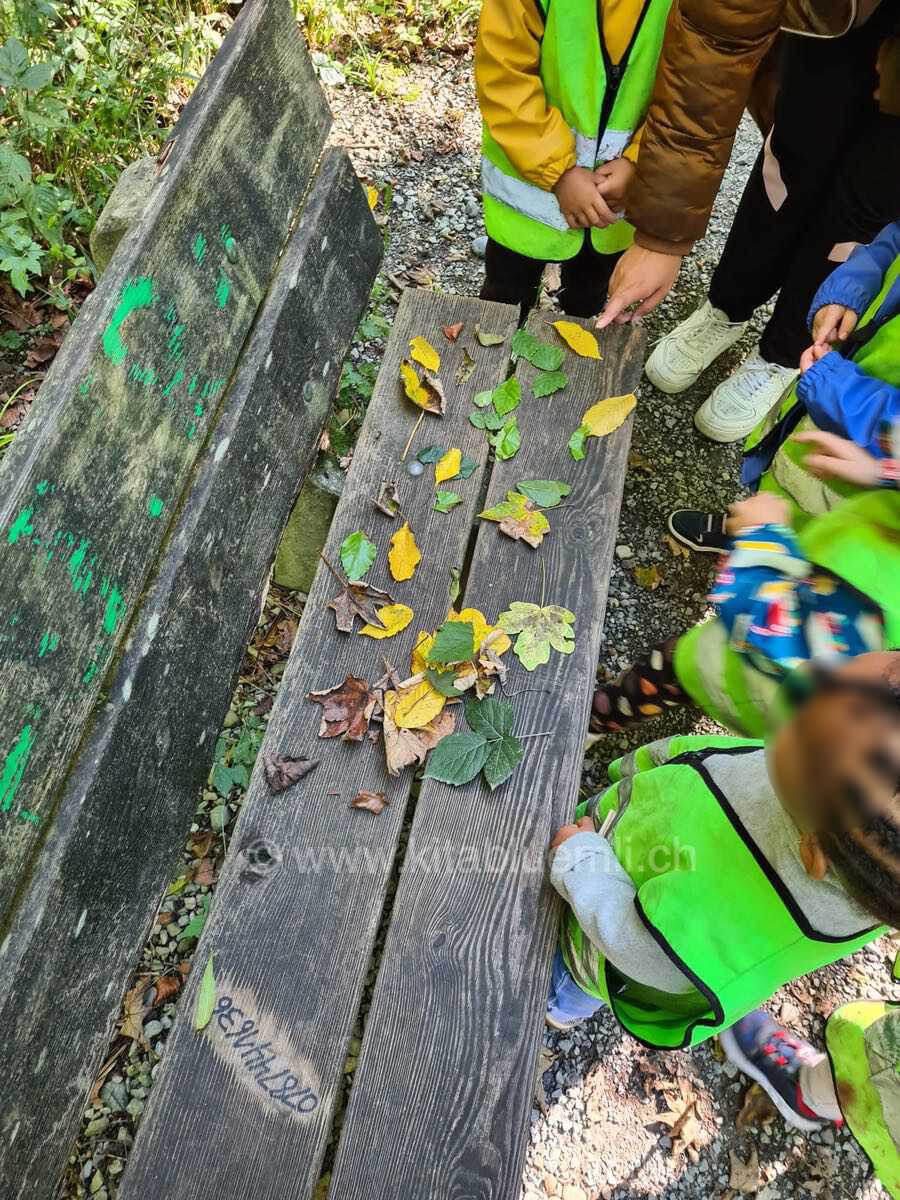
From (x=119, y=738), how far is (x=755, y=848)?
3.72 feet

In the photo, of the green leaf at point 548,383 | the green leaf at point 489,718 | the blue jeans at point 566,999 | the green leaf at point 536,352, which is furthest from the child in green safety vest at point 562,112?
the blue jeans at point 566,999

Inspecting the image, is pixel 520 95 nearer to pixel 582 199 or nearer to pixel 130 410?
pixel 582 199

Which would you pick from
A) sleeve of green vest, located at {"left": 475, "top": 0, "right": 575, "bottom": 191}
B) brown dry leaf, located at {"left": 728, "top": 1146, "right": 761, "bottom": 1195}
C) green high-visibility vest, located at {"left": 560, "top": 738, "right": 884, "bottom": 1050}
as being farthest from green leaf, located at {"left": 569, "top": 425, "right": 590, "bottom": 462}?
brown dry leaf, located at {"left": 728, "top": 1146, "right": 761, "bottom": 1195}

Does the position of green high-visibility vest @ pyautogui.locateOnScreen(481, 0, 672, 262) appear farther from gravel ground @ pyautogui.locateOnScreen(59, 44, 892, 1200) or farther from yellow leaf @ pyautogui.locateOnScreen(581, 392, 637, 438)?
gravel ground @ pyautogui.locateOnScreen(59, 44, 892, 1200)

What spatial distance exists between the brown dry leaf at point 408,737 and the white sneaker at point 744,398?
188 cm

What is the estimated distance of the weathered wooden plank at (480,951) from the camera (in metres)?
1.31

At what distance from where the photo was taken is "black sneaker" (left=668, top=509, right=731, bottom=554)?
8.91 ft

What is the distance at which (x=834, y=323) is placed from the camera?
1.89m

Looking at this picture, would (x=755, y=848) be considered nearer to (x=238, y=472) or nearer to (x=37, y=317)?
(x=238, y=472)

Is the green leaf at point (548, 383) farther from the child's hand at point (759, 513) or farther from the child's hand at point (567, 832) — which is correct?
the child's hand at point (567, 832)

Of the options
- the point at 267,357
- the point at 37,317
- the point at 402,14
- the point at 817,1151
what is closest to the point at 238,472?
the point at 267,357

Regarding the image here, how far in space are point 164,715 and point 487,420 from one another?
110cm

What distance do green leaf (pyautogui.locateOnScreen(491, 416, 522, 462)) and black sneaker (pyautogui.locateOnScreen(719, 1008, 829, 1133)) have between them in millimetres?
1638

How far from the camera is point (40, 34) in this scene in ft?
8.27
